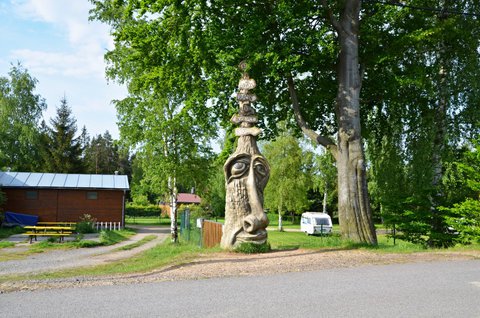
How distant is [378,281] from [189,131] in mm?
18891

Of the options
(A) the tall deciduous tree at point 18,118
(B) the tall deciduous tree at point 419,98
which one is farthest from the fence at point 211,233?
(A) the tall deciduous tree at point 18,118

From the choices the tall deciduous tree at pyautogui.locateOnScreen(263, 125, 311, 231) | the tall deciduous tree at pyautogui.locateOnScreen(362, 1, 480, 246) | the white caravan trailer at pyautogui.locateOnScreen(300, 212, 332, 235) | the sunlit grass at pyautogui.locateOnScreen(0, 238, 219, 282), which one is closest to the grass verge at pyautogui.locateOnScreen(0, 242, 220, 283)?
the sunlit grass at pyautogui.locateOnScreen(0, 238, 219, 282)

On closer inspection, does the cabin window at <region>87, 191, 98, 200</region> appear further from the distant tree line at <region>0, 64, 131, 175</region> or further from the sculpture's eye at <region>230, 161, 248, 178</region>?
the sculpture's eye at <region>230, 161, 248, 178</region>

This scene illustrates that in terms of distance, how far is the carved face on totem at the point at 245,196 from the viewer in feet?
40.2

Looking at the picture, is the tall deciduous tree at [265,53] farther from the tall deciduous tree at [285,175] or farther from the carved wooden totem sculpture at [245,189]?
the tall deciduous tree at [285,175]

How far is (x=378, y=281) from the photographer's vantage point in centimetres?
798

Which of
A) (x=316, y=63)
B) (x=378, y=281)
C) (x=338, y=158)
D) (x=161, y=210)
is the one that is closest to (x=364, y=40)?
(x=316, y=63)

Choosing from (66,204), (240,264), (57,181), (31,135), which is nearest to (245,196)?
(240,264)

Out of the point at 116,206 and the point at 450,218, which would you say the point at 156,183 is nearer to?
the point at 116,206

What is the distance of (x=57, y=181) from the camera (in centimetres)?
3306

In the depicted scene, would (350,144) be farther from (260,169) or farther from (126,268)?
(126,268)

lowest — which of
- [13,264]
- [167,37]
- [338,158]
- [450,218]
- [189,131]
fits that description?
[13,264]

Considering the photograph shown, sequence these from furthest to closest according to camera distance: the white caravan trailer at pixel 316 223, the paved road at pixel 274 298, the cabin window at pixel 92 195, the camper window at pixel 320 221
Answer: the camper window at pixel 320 221 → the white caravan trailer at pixel 316 223 → the cabin window at pixel 92 195 → the paved road at pixel 274 298

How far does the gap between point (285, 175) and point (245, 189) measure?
29166mm
